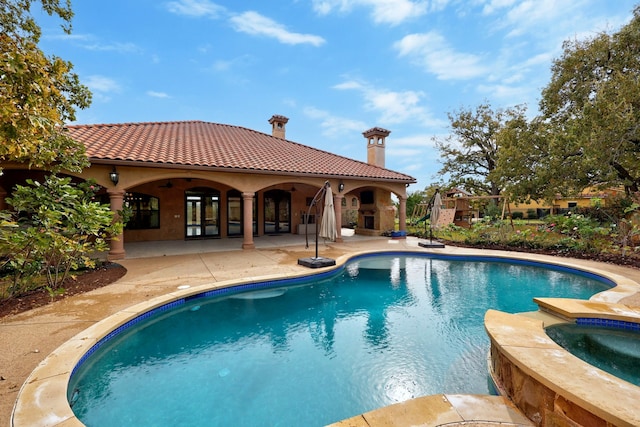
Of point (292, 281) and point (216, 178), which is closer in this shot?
point (292, 281)

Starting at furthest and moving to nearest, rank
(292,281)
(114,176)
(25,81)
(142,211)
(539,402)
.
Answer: (142,211), (114,176), (292,281), (25,81), (539,402)

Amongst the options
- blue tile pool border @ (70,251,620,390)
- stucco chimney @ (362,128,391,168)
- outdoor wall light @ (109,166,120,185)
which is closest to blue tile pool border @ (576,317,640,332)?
blue tile pool border @ (70,251,620,390)

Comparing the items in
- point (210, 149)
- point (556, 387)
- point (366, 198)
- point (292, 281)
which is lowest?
point (292, 281)

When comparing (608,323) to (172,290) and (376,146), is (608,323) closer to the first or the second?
(172,290)

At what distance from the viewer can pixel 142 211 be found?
13656 mm

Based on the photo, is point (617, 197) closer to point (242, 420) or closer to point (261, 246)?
point (261, 246)

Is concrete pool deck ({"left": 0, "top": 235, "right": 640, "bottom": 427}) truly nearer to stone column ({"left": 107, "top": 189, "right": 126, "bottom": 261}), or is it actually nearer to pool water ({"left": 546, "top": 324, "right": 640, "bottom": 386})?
stone column ({"left": 107, "top": 189, "right": 126, "bottom": 261})

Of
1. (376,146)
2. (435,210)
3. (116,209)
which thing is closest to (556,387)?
(116,209)

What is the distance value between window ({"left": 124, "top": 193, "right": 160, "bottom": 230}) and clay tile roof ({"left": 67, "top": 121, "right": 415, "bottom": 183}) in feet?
9.29

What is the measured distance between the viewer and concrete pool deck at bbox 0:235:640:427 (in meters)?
2.74

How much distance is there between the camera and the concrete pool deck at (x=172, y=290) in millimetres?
2738

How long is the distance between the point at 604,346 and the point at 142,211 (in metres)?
15.7

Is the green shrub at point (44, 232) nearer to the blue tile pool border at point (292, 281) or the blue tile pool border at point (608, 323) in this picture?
the blue tile pool border at point (292, 281)

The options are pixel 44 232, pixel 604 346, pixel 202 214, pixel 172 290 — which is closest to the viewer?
pixel 604 346
